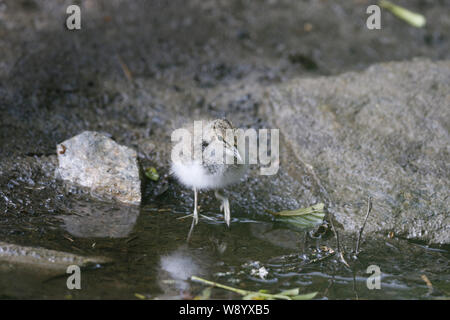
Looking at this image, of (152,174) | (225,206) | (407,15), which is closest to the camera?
(225,206)

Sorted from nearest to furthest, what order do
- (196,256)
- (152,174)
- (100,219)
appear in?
1. (196,256)
2. (100,219)
3. (152,174)

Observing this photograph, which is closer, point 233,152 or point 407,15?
point 233,152

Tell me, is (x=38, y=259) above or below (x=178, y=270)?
above

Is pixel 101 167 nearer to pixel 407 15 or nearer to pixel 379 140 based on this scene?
pixel 379 140

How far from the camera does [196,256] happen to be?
11.3ft

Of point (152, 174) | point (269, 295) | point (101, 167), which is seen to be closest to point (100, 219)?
point (101, 167)

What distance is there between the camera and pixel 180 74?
595cm

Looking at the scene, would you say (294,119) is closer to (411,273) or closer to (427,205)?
(427,205)

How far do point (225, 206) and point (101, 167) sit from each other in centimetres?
107

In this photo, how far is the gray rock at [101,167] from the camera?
4.05m

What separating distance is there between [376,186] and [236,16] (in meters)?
3.87

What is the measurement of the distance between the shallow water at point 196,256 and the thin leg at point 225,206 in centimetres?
5

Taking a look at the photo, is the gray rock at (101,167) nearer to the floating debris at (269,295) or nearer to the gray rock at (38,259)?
the gray rock at (38,259)
